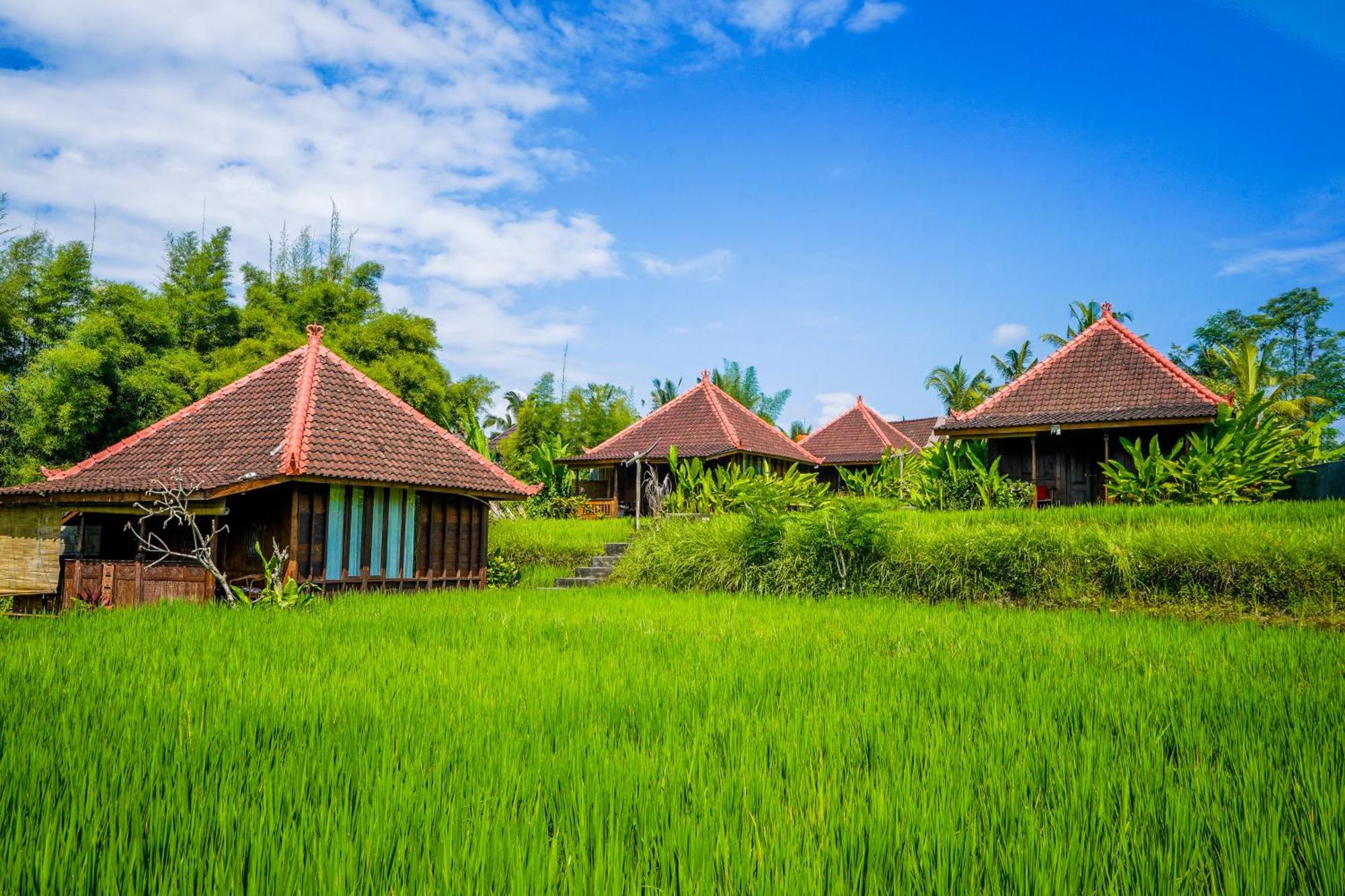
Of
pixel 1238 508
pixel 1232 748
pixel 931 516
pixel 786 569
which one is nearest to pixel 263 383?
pixel 786 569

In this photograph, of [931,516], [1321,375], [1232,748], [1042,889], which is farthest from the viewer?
[1321,375]

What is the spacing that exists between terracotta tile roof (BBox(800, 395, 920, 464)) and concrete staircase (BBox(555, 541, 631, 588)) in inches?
619

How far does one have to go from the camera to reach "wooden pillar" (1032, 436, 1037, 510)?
1598 centimetres

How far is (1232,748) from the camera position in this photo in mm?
3619

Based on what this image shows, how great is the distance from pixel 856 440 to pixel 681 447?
954 centimetres

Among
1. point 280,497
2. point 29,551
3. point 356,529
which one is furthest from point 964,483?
point 29,551

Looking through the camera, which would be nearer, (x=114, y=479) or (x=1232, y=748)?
(x=1232, y=748)

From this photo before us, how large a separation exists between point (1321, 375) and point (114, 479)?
48.2 metres

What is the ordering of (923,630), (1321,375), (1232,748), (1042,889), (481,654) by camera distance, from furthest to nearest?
(1321,375)
(923,630)
(481,654)
(1232,748)
(1042,889)

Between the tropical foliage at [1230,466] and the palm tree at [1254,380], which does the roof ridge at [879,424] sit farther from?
the tropical foliage at [1230,466]

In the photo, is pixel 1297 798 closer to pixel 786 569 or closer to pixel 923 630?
pixel 923 630

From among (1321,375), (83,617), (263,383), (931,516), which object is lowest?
(83,617)

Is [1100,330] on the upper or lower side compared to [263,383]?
upper

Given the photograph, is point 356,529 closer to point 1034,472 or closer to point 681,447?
point 1034,472
